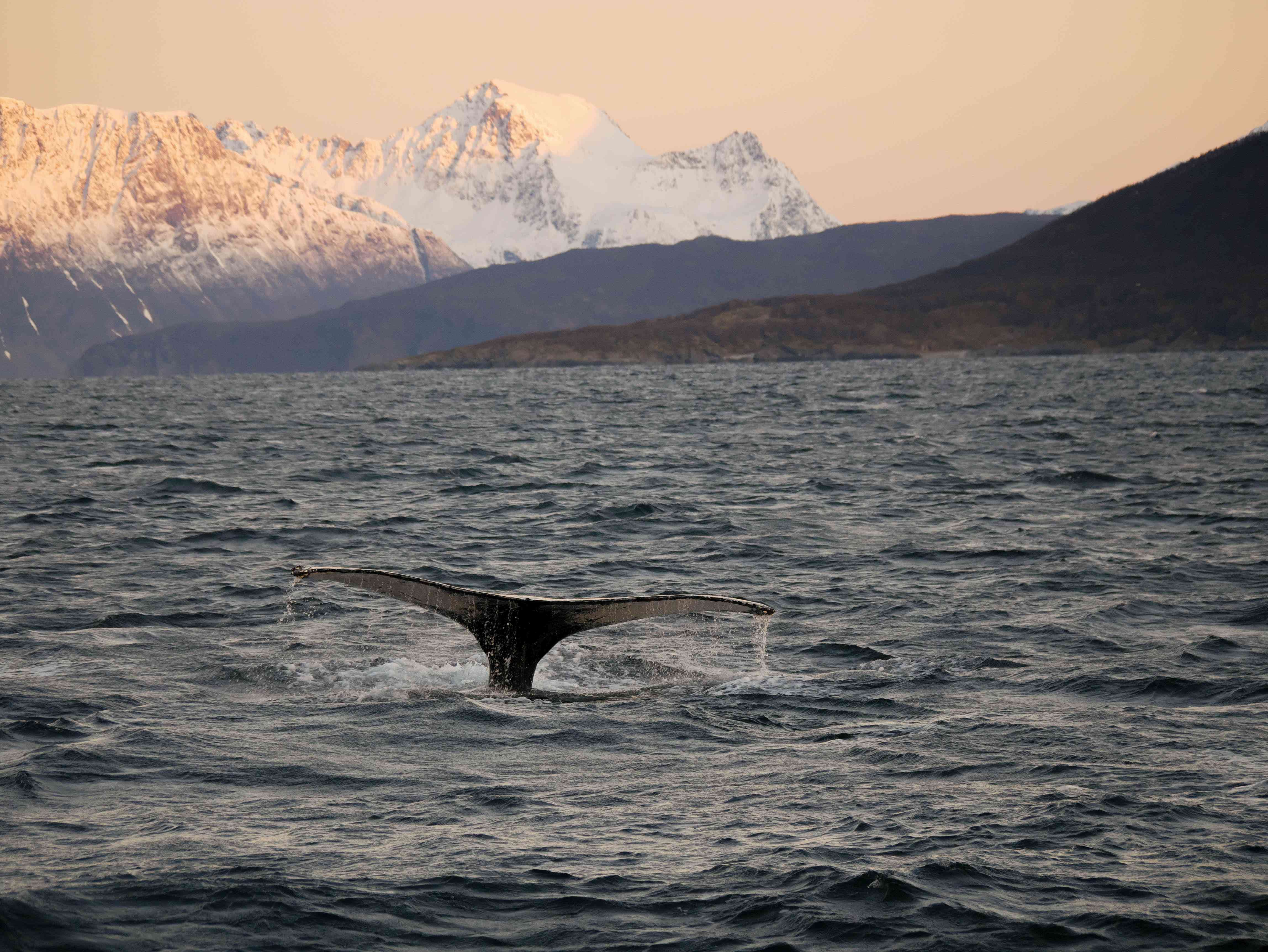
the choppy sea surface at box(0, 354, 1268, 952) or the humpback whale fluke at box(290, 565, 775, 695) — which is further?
the humpback whale fluke at box(290, 565, 775, 695)

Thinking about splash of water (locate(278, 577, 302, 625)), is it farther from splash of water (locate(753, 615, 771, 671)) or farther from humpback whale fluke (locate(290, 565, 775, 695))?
splash of water (locate(753, 615, 771, 671))

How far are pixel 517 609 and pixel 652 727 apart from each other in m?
1.72

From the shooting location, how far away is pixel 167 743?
35.9ft

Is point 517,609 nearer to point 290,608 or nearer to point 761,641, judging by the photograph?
point 761,641

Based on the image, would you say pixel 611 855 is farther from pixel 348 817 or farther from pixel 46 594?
pixel 46 594

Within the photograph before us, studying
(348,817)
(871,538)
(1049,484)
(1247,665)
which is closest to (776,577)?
(871,538)

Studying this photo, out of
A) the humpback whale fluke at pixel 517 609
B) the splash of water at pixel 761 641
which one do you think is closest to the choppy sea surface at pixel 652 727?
the splash of water at pixel 761 641

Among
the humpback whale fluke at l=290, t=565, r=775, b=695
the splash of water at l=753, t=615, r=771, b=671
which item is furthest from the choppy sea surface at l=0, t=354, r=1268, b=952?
the humpback whale fluke at l=290, t=565, r=775, b=695

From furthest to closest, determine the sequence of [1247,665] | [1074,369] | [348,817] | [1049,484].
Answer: [1074,369]
[1049,484]
[1247,665]
[348,817]

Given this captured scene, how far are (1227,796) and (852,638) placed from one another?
262 inches

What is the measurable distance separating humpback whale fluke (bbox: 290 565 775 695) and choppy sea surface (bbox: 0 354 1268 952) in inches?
19.5

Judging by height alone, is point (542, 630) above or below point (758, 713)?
above

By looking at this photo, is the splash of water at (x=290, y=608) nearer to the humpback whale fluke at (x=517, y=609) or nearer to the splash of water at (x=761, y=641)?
the humpback whale fluke at (x=517, y=609)

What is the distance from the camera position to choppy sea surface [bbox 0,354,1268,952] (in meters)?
7.66
